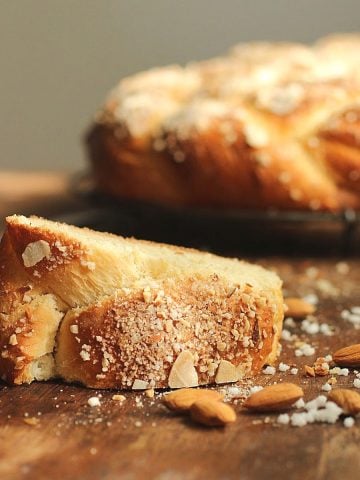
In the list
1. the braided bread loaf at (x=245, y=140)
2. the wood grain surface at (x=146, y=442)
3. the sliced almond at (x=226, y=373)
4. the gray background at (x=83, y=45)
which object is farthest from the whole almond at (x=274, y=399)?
the gray background at (x=83, y=45)

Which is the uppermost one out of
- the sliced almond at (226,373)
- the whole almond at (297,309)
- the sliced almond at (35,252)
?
the sliced almond at (35,252)

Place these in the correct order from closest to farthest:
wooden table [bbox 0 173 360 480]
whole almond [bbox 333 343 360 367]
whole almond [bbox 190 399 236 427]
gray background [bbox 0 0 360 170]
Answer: wooden table [bbox 0 173 360 480] < whole almond [bbox 190 399 236 427] < whole almond [bbox 333 343 360 367] < gray background [bbox 0 0 360 170]

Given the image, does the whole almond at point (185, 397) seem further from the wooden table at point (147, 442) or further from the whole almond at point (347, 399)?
the whole almond at point (347, 399)

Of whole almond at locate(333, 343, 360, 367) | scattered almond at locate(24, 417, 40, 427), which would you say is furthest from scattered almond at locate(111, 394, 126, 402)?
whole almond at locate(333, 343, 360, 367)

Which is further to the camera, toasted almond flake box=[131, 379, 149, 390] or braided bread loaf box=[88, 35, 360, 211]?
braided bread loaf box=[88, 35, 360, 211]

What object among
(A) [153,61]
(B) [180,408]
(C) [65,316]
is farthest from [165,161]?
(A) [153,61]

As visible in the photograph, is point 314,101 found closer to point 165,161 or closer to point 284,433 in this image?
point 165,161

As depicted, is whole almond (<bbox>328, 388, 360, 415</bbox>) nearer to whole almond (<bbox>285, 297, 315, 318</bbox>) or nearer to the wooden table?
the wooden table
